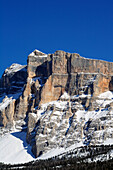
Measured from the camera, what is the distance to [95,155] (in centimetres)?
19412

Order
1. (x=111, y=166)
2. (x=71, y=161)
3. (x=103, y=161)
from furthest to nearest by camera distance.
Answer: (x=71, y=161), (x=103, y=161), (x=111, y=166)

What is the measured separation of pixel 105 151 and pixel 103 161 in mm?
17977

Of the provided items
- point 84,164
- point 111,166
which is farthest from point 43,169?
point 111,166

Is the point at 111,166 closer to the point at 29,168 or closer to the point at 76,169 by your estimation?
the point at 76,169

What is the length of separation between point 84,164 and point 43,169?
21442 millimetres

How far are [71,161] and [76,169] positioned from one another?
68.7ft

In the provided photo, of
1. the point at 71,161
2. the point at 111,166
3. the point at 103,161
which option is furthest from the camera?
the point at 71,161

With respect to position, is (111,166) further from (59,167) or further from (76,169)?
(59,167)

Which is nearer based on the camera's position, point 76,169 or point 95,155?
point 76,169

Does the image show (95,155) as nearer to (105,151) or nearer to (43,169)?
(105,151)

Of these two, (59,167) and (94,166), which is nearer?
(94,166)

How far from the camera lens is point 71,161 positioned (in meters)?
193

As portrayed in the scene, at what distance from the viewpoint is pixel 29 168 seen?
198m

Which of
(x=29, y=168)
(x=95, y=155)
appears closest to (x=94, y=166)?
(x=95, y=155)
